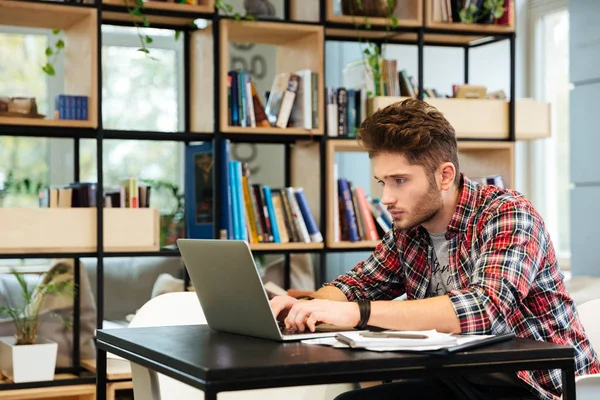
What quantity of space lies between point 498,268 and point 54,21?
7.51ft

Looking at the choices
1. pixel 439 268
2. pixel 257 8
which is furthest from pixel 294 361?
pixel 257 8

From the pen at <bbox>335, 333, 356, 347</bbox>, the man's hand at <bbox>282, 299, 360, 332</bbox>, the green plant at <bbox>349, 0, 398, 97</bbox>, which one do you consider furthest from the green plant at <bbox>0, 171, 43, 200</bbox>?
the pen at <bbox>335, 333, 356, 347</bbox>

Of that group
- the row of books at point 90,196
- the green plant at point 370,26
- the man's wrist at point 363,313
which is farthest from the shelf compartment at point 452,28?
the man's wrist at point 363,313

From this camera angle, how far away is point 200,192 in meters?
3.62

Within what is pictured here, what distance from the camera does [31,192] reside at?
550 centimetres

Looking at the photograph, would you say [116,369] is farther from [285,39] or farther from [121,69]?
[121,69]

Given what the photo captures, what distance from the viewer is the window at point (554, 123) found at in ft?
17.6

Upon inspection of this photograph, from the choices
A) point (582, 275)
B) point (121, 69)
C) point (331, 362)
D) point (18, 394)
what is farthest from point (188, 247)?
point (121, 69)

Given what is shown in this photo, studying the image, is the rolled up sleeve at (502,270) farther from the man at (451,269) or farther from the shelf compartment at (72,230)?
the shelf compartment at (72,230)

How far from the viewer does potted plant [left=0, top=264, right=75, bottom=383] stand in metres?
3.22

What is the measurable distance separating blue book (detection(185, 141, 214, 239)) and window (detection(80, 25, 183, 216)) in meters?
2.22

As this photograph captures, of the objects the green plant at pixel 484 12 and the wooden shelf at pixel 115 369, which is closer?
the wooden shelf at pixel 115 369

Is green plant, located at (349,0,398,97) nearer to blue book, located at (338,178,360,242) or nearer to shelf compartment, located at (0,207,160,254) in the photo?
blue book, located at (338,178,360,242)

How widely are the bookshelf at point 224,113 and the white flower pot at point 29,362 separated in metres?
0.05
